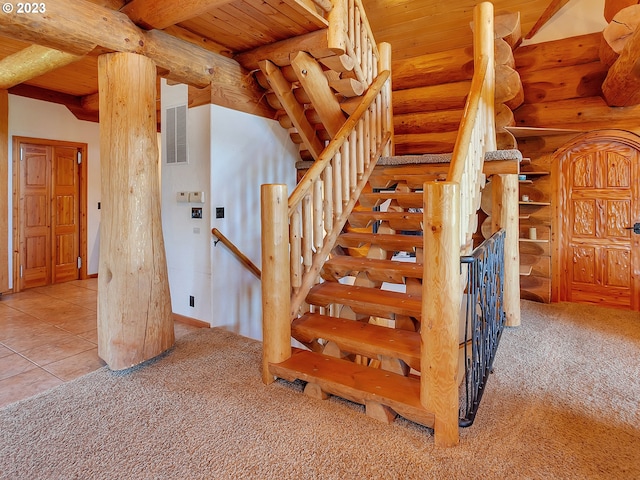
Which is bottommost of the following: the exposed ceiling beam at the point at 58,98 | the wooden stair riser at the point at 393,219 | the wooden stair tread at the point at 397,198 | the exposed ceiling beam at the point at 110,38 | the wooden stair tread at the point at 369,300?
the wooden stair tread at the point at 369,300

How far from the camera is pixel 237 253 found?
3752 millimetres

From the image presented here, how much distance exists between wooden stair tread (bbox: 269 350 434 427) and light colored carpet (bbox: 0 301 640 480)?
11cm

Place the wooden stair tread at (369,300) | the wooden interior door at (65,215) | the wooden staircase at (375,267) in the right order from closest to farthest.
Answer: the wooden staircase at (375,267), the wooden stair tread at (369,300), the wooden interior door at (65,215)

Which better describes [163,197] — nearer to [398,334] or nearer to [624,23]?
Result: [398,334]

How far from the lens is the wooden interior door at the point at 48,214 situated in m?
5.21

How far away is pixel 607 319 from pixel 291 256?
3.60 meters

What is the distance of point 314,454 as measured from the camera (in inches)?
71.1

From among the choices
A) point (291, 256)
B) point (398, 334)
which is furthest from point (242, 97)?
point (398, 334)

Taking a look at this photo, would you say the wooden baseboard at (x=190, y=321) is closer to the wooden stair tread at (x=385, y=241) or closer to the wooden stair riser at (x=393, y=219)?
the wooden stair tread at (x=385, y=241)

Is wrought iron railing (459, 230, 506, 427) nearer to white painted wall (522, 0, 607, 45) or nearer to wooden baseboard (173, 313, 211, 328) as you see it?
wooden baseboard (173, 313, 211, 328)

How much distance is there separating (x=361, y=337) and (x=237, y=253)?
178 cm

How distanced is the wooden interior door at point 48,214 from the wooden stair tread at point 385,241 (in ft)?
15.3

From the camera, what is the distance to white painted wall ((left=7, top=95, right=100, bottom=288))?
501cm

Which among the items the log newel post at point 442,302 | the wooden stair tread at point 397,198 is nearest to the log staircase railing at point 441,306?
the log newel post at point 442,302
